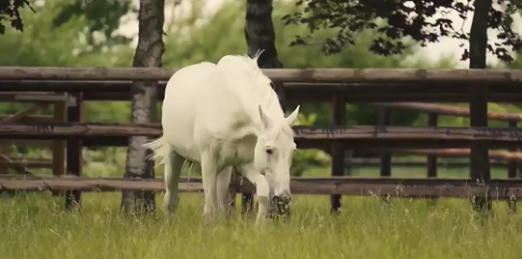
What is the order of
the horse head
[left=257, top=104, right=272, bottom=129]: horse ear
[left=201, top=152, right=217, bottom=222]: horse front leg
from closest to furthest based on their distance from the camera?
1. the horse head
2. [left=257, top=104, right=272, bottom=129]: horse ear
3. [left=201, top=152, right=217, bottom=222]: horse front leg

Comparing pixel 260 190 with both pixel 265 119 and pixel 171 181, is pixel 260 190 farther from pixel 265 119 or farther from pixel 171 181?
pixel 171 181

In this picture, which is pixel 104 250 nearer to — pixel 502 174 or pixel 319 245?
pixel 319 245

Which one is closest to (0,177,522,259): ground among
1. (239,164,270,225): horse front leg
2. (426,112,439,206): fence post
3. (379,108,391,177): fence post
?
(239,164,270,225): horse front leg

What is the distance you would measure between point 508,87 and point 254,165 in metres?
4.02

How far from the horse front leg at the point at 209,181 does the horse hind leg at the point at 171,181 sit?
0.82 meters

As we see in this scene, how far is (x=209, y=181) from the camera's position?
625 centimetres

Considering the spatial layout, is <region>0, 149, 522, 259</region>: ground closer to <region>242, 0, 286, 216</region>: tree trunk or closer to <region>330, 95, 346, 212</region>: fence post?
<region>242, 0, 286, 216</region>: tree trunk

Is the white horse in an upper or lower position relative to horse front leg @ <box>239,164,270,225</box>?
upper

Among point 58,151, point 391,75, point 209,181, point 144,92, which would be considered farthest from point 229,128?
point 58,151

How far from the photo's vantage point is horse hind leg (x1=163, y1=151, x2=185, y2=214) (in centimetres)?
707

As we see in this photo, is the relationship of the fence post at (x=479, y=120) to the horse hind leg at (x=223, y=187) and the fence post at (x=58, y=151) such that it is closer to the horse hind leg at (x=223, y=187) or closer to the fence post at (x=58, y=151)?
the horse hind leg at (x=223, y=187)

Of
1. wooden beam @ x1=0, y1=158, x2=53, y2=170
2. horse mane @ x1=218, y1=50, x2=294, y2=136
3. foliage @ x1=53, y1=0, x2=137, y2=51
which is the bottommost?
wooden beam @ x1=0, y1=158, x2=53, y2=170

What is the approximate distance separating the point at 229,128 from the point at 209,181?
1.61 feet

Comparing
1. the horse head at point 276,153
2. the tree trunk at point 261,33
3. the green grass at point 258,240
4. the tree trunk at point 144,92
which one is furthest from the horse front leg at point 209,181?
the tree trunk at point 261,33
